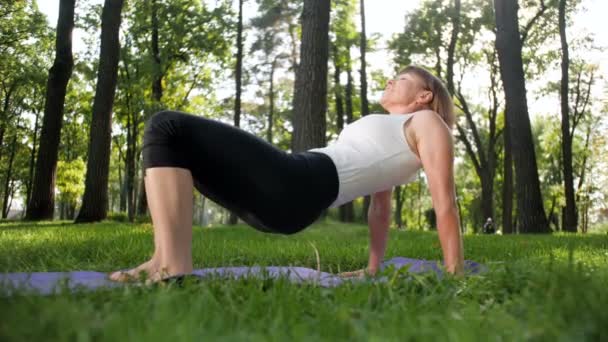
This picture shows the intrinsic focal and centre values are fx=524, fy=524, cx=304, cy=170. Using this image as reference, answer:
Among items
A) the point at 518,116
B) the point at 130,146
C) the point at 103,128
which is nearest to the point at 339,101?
the point at 130,146

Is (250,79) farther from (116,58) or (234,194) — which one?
(234,194)

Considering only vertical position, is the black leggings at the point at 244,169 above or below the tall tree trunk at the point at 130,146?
below

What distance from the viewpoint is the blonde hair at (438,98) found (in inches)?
139

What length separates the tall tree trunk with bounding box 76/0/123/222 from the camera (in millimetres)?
10883

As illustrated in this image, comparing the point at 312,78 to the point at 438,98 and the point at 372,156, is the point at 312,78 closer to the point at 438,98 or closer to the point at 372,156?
the point at 438,98

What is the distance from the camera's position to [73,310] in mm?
1325

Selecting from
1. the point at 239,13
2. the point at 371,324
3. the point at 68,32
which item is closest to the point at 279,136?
the point at 239,13

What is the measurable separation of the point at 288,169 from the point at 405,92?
1171 millimetres

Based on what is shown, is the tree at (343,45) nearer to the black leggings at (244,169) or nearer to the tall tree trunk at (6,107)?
the tall tree trunk at (6,107)

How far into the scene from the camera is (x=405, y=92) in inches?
141

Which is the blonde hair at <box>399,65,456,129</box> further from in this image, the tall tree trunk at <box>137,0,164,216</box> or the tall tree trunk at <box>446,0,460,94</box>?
the tall tree trunk at <box>446,0,460,94</box>

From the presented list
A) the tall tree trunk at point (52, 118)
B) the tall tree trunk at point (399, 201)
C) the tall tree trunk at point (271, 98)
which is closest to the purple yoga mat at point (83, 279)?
the tall tree trunk at point (52, 118)

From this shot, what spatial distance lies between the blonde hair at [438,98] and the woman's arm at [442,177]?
1.24 ft

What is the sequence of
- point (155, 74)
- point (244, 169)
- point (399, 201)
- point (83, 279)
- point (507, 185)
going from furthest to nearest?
point (399, 201) → point (155, 74) → point (507, 185) → point (244, 169) → point (83, 279)
